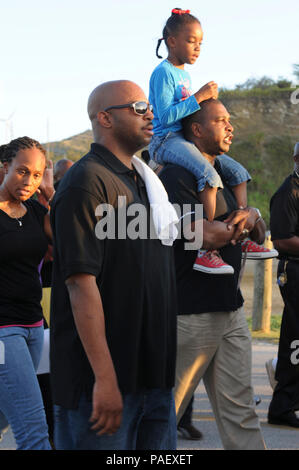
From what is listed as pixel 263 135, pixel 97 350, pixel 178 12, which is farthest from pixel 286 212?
pixel 263 135

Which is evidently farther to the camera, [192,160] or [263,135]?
[263,135]

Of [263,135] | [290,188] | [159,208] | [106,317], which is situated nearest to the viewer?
[106,317]

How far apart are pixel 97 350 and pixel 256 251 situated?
2.00 metres

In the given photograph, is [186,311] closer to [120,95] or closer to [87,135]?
[120,95]

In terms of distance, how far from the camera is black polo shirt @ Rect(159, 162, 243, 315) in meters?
3.57

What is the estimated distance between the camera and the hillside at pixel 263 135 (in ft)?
143

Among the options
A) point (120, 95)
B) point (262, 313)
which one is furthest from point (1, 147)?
point (262, 313)

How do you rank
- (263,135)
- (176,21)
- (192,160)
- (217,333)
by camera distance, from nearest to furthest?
1. (217,333)
2. (192,160)
3. (176,21)
4. (263,135)

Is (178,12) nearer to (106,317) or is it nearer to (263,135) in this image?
(106,317)

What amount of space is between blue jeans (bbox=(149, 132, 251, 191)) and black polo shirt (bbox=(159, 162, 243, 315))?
0.06 meters

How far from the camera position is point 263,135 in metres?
49.2

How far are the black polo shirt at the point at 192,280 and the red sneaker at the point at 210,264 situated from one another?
82 millimetres

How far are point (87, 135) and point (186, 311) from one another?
87.5 metres

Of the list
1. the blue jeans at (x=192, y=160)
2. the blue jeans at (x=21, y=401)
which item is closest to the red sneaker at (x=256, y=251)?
the blue jeans at (x=192, y=160)
